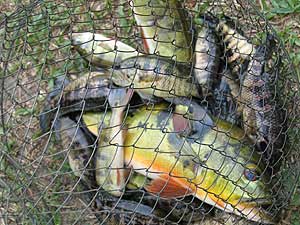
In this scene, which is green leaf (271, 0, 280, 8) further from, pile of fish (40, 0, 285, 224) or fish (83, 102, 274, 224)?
fish (83, 102, 274, 224)

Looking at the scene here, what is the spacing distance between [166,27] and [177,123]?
0.54 meters

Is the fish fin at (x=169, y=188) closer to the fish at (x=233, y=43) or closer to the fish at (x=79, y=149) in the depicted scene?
the fish at (x=79, y=149)

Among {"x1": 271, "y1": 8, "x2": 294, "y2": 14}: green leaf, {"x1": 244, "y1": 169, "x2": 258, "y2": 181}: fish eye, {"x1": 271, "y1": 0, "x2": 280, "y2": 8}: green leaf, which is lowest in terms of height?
{"x1": 244, "y1": 169, "x2": 258, "y2": 181}: fish eye

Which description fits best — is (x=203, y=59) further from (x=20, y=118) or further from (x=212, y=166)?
(x=20, y=118)

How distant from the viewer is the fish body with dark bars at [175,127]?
2.82 m

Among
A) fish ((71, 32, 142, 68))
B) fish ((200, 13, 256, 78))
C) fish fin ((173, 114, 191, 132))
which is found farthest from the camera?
fish ((71, 32, 142, 68))

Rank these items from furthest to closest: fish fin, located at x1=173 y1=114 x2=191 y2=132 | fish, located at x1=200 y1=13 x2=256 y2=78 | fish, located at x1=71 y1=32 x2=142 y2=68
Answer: fish, located at x1=71 y1=32 x2=142 y2=68 < fish, located at x1=200 y1=13 x2=256 y2=78 < fish fin, located at x1=173 y1=114 x2=191 y2=132

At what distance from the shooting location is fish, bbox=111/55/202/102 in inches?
115

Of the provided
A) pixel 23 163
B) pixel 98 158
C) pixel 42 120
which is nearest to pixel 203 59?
pixel 98 158

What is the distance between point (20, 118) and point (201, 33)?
3.72ft

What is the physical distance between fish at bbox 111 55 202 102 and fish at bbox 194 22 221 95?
0.38 feet

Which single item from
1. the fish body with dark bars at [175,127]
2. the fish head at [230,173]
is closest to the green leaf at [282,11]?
the fish body with dark bars at [175,127]

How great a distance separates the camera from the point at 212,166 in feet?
9.27

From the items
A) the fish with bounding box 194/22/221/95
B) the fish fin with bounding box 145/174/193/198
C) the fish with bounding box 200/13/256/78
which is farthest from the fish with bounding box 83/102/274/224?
the fish with bounding box 200/13/256/78
